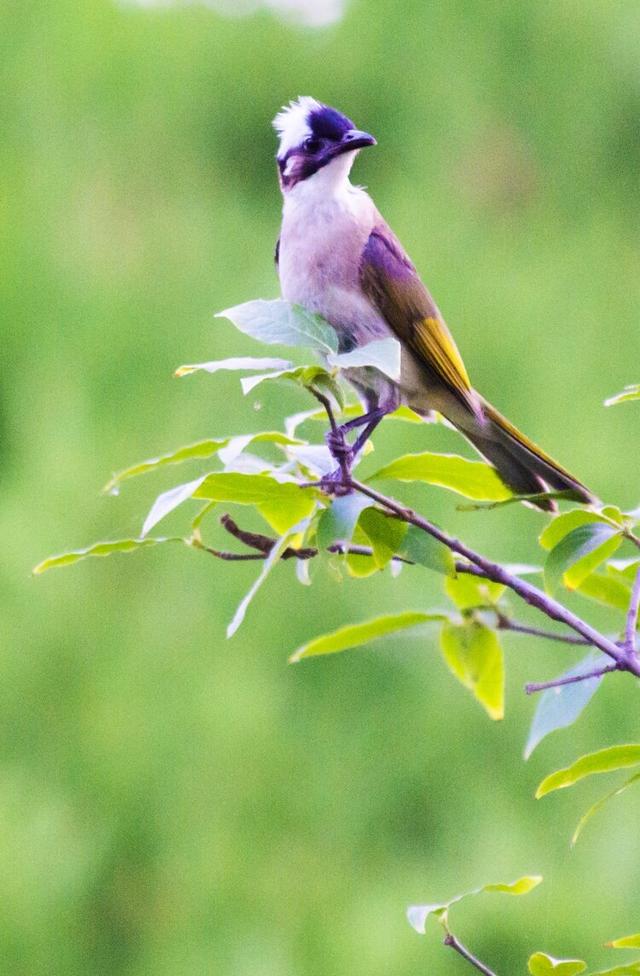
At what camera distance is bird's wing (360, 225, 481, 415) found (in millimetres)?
1133

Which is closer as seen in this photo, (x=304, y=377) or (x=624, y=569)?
(x=304, y=377)

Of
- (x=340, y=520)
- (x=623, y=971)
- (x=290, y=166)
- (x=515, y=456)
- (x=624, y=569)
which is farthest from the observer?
(x=290, y=166)

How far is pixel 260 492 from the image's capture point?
728mm

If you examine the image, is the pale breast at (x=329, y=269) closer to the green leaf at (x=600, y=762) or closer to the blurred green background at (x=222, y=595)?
the green leaf at (x=600, y=762)

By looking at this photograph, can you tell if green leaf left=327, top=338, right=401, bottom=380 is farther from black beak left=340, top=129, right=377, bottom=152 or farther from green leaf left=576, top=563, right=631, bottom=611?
black beak left=340, top=129, right=377, bottom=152

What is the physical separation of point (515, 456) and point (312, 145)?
337 millimetres

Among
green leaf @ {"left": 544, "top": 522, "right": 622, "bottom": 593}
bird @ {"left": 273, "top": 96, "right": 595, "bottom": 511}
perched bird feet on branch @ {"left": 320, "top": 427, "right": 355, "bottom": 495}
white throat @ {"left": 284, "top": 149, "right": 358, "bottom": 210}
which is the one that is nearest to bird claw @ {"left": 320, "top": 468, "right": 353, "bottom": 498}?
perched bird feet on branch @ {"left": 320, "top": 427, "right": 355, "bottom": 495}

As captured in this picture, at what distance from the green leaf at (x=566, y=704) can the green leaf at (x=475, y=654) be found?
67 mm

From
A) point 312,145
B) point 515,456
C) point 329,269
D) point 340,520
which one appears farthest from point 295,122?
point 340,520

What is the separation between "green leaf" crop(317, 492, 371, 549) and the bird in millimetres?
374

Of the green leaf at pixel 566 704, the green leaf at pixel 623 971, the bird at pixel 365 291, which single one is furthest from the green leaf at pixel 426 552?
the bird at pixel 365 291

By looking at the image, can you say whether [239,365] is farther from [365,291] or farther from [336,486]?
[365,291]

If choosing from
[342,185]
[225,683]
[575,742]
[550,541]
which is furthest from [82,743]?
[550,541]

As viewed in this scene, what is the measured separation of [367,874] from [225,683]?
390 millimetres
